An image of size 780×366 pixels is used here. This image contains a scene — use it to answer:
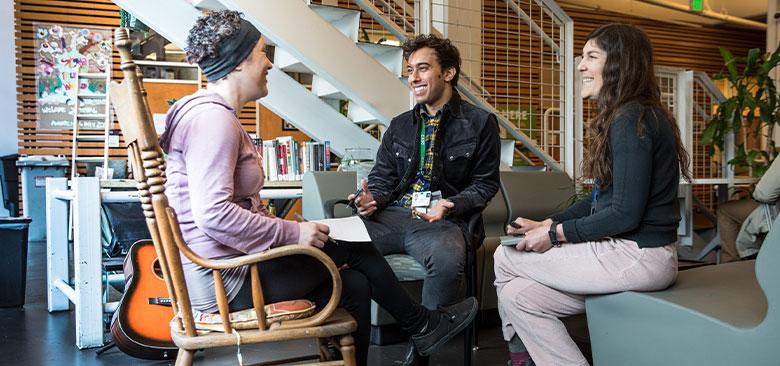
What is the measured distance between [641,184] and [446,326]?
0.83 metres

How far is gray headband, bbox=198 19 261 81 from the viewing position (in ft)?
6.63

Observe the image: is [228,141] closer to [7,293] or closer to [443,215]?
[443,215]

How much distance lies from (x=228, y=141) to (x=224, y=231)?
0.75 feet

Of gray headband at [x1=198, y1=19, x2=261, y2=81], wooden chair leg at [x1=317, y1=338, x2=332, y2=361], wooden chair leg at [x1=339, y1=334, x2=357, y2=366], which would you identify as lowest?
wooden chair leg at [x1=317, y1=338, x2=332, y2=361]

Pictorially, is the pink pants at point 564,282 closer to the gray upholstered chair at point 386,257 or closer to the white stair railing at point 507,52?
the gray upholstered chair at point 386,257

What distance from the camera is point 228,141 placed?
1.86 m

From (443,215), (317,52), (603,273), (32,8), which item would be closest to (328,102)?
(317,52)

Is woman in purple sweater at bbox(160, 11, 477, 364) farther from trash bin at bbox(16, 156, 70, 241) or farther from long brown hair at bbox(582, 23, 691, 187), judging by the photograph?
trash bin at bbox(16, 156, 70, 241)

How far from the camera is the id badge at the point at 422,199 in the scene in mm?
3270

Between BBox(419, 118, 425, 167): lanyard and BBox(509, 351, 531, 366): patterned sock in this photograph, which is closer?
BBox(509, 351, 531, 366): patterned sock

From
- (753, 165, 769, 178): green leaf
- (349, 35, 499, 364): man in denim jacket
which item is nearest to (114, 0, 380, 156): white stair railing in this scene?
(349, 35, 499, 364): man in denim jacket

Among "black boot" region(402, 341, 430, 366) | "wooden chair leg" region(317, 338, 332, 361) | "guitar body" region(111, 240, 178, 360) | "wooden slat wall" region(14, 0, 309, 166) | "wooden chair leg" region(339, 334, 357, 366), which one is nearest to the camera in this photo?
"wooden chair leg" region(339, 334, 357, 366)

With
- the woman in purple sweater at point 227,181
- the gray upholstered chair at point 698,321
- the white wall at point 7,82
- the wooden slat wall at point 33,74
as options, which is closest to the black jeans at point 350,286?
the woman in purple sweater at point 227,181

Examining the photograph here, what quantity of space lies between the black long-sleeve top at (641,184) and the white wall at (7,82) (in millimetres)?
9486
